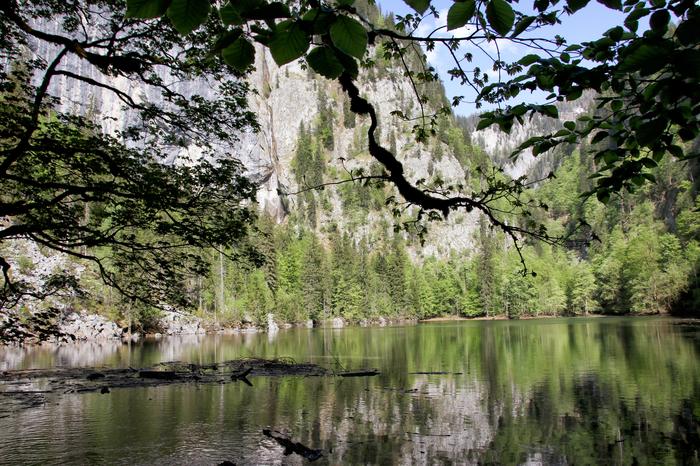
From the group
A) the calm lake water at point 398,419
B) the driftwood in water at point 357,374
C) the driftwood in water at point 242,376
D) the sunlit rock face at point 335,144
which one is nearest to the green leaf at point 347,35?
the calm lake water at point 398,419

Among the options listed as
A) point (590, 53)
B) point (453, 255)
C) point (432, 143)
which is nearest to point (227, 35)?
point (590, 53)

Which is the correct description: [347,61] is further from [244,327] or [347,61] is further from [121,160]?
[244,327]

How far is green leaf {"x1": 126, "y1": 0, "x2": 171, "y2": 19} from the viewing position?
1.36 m

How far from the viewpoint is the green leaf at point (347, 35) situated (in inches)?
57.6

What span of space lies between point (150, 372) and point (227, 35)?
23.9 m

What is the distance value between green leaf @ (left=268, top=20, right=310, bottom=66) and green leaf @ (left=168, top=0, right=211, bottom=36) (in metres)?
0.20

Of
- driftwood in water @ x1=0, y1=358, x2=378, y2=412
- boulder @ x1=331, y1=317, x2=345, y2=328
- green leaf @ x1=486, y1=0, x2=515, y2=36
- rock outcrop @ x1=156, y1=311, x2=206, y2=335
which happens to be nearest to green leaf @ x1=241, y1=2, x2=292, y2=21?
green leaf @ x1=486, y1=0, x2=515, y2=36

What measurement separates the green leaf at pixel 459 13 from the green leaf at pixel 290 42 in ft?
1.64

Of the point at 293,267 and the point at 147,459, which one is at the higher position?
the point at 293,267

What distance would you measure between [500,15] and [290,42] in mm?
709

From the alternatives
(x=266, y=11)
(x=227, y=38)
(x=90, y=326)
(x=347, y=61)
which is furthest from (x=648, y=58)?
(x=90, y=326)

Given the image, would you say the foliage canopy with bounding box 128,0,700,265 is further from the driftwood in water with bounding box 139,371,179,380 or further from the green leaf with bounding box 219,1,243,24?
the driftwood in water with bounding box 139,371,179,380

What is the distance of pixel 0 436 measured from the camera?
12352 mm

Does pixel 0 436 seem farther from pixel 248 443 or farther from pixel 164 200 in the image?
pixel 164 200
